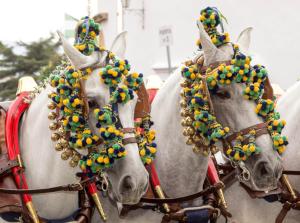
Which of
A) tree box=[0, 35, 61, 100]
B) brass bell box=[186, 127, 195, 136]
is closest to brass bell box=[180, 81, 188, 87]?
brass bell box=[186, 127, 195, 136]

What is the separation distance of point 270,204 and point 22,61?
61.2 feet

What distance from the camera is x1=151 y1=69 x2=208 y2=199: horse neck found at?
135 inches

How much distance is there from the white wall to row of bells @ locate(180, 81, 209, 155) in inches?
328

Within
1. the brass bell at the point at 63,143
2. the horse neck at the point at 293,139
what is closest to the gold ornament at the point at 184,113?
the brass bell at the point at 63,143

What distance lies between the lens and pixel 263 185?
314 centimetres

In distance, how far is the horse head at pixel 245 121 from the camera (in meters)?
3.08

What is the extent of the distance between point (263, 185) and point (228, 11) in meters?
9.55

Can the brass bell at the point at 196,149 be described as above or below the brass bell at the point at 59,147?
below

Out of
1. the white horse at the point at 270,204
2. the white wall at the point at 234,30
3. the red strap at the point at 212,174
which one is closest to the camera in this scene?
the red strap at the point at 212,174

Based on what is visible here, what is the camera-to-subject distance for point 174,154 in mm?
3445

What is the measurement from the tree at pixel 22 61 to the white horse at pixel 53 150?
669 inches

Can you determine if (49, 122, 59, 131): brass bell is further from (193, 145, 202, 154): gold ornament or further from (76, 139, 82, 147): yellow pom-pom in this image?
(193, 145, 202, 154): gold ornament

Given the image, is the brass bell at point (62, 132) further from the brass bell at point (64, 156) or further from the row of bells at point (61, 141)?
Answer: the brass bell at point (64, 156)

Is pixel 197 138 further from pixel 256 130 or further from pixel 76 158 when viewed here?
pixel 76 158
